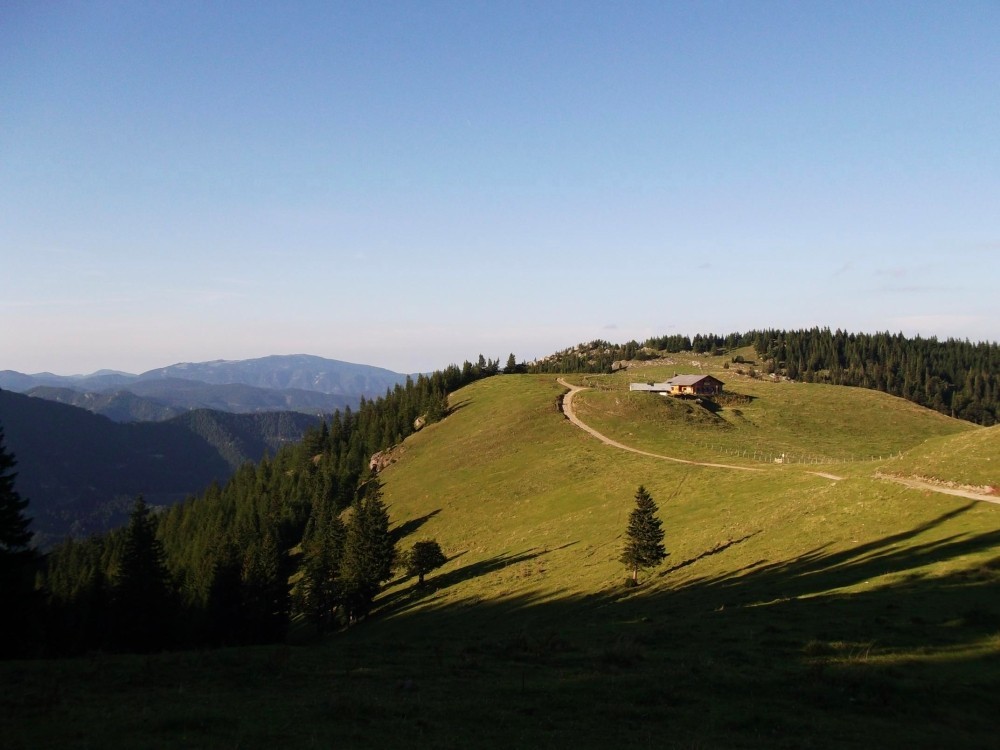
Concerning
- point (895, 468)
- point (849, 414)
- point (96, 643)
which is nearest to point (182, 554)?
point (96, 643)

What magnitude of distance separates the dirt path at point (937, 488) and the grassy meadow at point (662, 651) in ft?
3.60

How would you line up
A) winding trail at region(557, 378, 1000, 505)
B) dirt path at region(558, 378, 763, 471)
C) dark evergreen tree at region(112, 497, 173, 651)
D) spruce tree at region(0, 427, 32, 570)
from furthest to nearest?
1. dirt path at region(558, 378, 763, 471)
2. dark evergreen tree at region(112, 497, 173, 651)
3. winding trail at region(557, 378, 1000, 505)
4. spruce tree at region(0, 427, 32, 570)

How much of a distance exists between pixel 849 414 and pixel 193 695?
12656cm

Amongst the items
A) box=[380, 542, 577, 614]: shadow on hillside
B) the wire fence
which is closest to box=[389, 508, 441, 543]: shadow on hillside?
box=[380, 542, 577, 614]: shadow on hillside

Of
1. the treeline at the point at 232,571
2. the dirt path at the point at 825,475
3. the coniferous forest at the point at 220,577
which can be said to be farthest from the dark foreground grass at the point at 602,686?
the dirt path at the point at 825,475

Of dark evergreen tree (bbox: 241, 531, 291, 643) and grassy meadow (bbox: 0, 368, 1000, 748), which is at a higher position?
grassy meadow (bbox: 0, 368, 1000, 748)

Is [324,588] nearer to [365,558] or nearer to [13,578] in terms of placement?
[365,558]

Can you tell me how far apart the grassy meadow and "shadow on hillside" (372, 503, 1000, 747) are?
0.10 m

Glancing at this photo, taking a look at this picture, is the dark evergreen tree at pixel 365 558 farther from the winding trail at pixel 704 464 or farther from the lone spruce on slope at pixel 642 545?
the winding trail at pixel 704 464

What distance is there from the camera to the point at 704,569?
1556 inches

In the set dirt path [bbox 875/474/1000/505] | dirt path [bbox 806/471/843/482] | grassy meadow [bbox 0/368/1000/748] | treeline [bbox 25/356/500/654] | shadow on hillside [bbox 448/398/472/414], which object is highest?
shadow on hillside [bbox 448/398/472/414]

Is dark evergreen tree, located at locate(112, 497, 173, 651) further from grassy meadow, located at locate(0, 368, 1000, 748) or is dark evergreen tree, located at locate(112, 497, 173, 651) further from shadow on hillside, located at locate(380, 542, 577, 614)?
shadow on hillside, located at locate(380, 542, 577, 614)

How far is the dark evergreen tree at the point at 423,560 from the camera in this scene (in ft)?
191

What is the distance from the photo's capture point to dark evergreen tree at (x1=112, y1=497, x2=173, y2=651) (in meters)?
47.9
